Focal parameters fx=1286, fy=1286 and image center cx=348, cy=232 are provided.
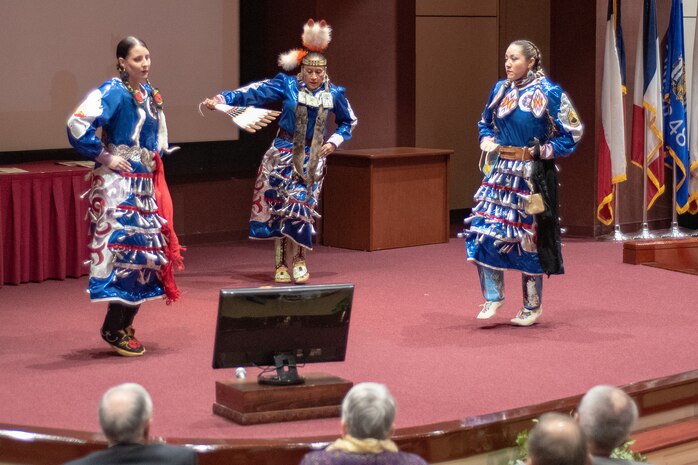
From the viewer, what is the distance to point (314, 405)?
477 cm

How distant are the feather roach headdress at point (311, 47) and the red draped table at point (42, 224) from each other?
1.48 meters

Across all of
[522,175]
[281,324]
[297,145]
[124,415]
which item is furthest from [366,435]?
[297,145]

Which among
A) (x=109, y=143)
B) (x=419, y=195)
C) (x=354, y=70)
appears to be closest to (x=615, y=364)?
(x=109, y=143)

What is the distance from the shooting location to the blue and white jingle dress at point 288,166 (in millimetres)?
7566

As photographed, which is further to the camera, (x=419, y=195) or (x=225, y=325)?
(x=419, y=195)

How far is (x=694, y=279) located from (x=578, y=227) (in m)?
2.02

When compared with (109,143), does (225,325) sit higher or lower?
lower

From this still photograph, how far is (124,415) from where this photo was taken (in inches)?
129

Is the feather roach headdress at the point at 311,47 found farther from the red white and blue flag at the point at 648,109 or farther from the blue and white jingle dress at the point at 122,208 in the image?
the red white and blue flag at the point at 648,109

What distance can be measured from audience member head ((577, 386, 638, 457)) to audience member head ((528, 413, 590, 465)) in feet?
0.78

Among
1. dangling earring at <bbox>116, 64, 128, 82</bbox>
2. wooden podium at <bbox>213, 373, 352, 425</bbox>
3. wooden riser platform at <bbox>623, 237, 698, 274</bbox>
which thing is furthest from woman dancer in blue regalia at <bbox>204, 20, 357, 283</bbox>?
wooden podium at <bbox>213, 373, 352, 425</bbox>

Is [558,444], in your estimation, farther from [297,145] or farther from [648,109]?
[648,109]

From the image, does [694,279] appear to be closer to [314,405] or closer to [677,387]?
[677,387]

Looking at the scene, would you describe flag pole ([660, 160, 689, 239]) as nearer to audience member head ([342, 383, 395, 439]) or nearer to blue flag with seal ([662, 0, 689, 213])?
blue flag with seal ([662, 0, 689, 213])
